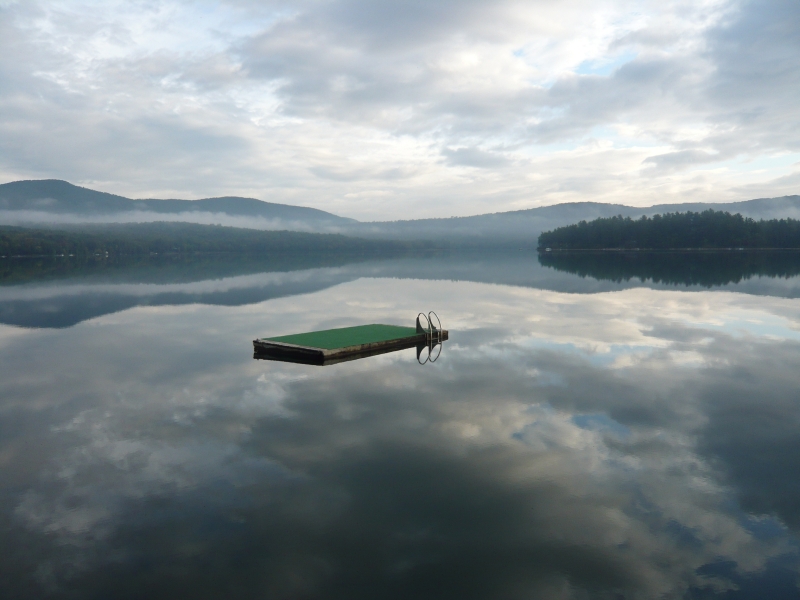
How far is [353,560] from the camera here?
7598 millimetres

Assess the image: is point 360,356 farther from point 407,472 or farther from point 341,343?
point 407,472

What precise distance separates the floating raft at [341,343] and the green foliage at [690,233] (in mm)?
144159

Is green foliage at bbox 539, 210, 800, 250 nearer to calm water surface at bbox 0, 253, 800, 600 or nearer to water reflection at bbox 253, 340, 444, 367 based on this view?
calm water surface at bbox 0, 253, 800, 600

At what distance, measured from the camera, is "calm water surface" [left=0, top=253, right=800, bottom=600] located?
24.1ft

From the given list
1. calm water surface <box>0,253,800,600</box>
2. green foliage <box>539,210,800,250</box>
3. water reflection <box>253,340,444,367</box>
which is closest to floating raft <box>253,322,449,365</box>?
water reflection <box>253,340,444,367</box>

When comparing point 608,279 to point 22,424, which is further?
point 608,279

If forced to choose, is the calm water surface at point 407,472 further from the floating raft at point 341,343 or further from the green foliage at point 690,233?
the green foliage at point 690,233

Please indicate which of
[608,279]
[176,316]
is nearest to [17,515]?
[176,316]

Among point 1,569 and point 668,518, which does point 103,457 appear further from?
point 668,518

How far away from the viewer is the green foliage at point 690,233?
140 m

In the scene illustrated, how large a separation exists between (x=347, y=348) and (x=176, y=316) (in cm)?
1706

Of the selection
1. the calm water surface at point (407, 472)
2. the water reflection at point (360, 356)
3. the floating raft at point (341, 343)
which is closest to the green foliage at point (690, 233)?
the calm water surface at point (407, 472)

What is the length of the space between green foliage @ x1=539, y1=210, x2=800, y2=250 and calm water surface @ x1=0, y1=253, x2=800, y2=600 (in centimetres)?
13909

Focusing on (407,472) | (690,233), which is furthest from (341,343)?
(690,233)
